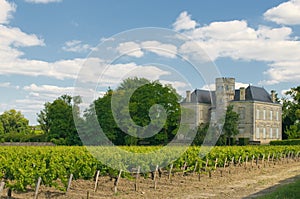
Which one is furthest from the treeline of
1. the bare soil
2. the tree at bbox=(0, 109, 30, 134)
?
the tree at bbox=(0, 109, 30, 134)

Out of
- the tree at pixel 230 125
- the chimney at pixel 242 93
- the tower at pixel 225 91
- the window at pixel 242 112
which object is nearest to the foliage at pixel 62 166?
the tree at pixel 230 125

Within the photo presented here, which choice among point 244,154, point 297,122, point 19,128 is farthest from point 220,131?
point 19,128

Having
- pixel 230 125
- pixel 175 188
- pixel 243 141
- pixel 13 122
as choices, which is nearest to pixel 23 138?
pixel 13 122

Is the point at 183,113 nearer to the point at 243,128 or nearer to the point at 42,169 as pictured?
the point at 243,128

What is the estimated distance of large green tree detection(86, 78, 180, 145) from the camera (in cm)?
4203

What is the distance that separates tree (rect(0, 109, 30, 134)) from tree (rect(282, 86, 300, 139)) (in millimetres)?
48424

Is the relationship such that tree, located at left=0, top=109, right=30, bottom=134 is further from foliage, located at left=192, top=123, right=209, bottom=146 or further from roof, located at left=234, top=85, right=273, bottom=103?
foliage, located at left=192, top=123, right=209, bottom=146

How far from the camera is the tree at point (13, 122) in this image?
83.9m

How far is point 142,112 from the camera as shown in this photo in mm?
45344

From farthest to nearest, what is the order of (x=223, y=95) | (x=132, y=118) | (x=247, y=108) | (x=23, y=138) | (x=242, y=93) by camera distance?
(x=23, y=138), (x=242, y=93), (x=247, y=108), (x=223, y=95), (x=132, y=118)

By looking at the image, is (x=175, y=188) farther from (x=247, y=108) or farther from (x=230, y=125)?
(x=247, y=108)

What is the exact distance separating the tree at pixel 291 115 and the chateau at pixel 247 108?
2394 millimetres

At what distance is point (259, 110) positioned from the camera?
205ft

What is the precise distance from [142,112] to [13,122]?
47.7 meters
